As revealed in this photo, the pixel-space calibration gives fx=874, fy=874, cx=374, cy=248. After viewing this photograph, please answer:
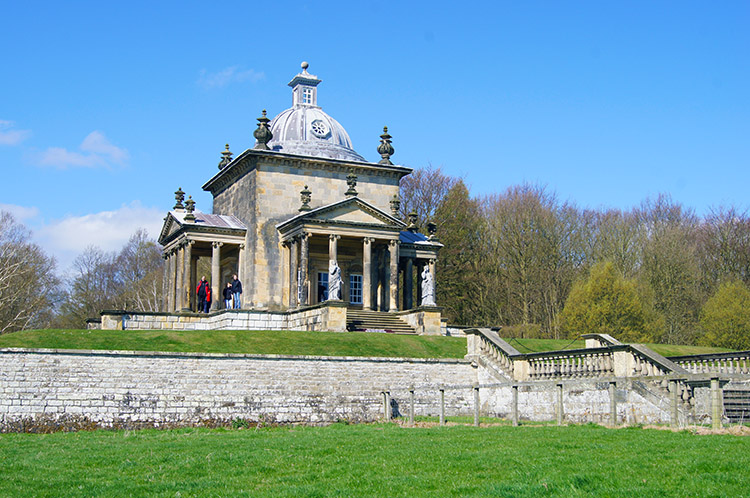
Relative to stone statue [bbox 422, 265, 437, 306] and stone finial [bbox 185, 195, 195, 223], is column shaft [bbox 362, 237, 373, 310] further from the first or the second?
stone finial [bbox 185, 195, 195, 223]

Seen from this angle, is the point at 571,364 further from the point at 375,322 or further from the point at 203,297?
the point at 203,297

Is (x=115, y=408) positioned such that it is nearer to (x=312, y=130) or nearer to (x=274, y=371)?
(x=274, y=371)

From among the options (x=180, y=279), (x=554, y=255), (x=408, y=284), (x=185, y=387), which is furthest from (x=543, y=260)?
(x=185, y=387)

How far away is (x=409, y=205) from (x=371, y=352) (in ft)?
105

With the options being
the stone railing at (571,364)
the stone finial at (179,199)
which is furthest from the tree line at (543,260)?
the stone railing at (571,364)

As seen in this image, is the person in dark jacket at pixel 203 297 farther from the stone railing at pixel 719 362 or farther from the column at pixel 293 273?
the stone railing at pixel 719 362

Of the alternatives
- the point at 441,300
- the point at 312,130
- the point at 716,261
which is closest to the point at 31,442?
the point at 312,130

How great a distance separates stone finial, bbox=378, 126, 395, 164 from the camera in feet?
155

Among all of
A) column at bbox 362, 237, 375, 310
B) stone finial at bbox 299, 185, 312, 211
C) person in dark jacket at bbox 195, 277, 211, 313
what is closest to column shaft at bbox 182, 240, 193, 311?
person in dark jacket at bbox 195, 277, 211, 313

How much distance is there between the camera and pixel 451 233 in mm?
57969

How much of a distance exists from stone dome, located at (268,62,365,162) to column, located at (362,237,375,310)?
261 inches

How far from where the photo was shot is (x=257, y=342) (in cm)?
2928

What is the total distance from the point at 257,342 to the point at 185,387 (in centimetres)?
506

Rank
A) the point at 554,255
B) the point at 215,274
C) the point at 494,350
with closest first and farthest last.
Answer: the point at 494,350, the point at 215,274, the point at 554,255
